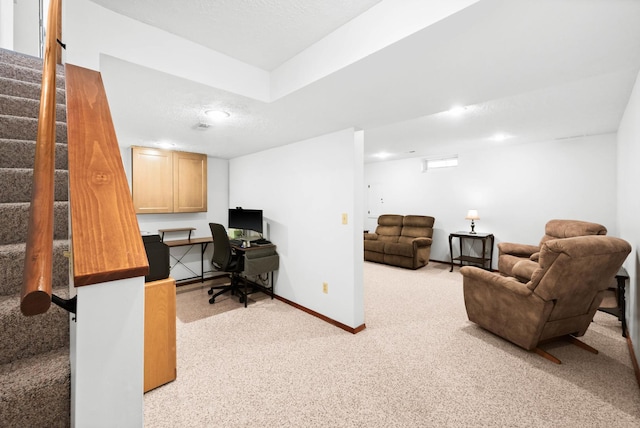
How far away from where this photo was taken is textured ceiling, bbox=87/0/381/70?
1.52m

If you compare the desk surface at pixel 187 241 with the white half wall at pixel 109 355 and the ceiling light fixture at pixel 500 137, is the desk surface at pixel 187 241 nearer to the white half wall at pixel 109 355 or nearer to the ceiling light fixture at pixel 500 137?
the white half wall at pixel 109 355

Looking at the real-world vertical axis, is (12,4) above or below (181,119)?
above

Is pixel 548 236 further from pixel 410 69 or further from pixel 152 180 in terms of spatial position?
pixel 152 180

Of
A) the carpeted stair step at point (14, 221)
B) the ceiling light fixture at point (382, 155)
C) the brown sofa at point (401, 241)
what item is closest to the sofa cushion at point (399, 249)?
the brown sofa at point (401, 241)

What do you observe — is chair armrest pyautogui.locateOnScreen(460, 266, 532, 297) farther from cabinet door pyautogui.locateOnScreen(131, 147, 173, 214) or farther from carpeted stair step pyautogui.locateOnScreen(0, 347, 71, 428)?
cabinet door pyautogui.locateOnScreen(131, 147, 173, 214)

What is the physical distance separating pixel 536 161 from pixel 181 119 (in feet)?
18.2

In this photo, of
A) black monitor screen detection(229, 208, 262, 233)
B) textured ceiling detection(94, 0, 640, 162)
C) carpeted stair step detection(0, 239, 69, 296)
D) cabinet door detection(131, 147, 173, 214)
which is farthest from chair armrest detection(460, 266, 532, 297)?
cabinet door detection(131, 147, 173, 214)

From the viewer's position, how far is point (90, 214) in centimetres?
66

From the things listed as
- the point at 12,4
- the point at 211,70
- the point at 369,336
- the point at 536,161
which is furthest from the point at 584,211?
the point at 12,4

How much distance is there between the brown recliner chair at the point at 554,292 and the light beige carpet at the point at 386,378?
0.22 metres

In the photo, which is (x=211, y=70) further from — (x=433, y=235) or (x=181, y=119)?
(x=433, y=235)

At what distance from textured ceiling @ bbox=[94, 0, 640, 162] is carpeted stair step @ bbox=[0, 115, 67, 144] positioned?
0.49 m

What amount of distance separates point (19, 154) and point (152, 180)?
9.34 feet

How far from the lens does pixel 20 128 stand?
5.46 ft
